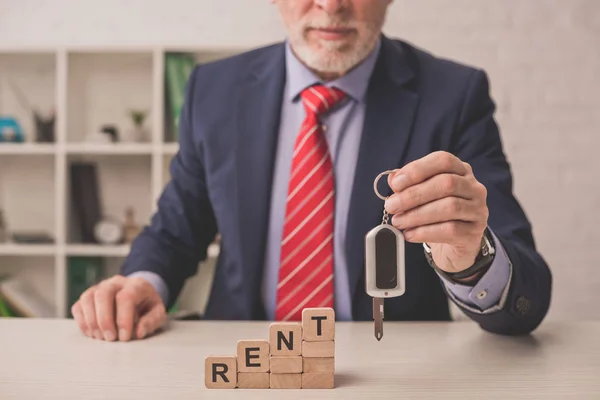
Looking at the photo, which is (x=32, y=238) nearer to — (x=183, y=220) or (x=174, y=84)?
(x=174, y=84)

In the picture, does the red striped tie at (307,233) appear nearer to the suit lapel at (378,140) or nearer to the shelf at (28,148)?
the suit lapel at (378,140)

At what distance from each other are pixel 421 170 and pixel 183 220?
914 mm

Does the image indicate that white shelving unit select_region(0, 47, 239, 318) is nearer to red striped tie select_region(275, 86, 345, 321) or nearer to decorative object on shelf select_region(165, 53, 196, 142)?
decorative object on shelf select_region(165, 53, 196, 142)

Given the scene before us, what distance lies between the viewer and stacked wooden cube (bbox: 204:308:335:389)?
3.07ft

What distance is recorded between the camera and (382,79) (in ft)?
5.51

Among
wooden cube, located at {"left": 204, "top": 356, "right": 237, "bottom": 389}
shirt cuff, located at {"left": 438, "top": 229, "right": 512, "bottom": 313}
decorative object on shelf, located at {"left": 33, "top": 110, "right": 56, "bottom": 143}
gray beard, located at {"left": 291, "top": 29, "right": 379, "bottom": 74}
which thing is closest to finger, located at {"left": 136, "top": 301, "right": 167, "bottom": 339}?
wooden cube, located at {"left": 204, "top": 356, "right": 237, "bottom": 389}

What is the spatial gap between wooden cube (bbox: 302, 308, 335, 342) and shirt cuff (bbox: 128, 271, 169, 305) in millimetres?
693

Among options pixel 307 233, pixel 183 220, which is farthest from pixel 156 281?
pixel 307 233

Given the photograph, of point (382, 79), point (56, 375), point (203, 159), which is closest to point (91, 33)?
point (203, 159)

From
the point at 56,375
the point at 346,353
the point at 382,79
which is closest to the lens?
the point at 56,375

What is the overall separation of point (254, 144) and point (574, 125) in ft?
6.98

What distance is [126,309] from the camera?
129 cm

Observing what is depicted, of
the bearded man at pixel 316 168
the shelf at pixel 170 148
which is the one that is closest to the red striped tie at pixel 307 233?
the bearded man at pixel 316 168

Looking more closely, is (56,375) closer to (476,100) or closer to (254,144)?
(254,144)
